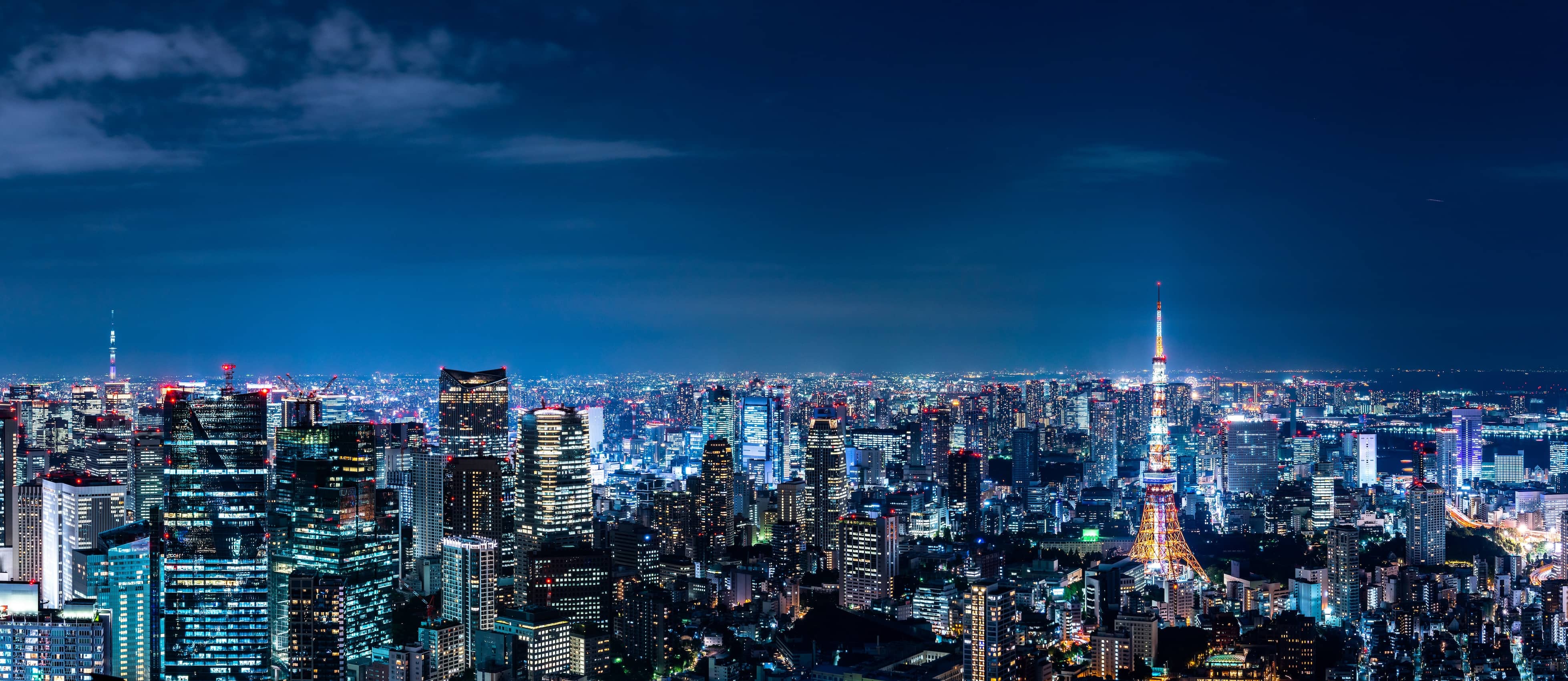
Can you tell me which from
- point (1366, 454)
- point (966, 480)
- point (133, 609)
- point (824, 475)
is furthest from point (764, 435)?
point (133, 609)

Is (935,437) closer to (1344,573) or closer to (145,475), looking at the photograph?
(1344,573)

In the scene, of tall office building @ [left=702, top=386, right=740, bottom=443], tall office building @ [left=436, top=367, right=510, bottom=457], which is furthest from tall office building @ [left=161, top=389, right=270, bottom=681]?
tall office building @ [left=702, top=386, right=740, bottom=443]

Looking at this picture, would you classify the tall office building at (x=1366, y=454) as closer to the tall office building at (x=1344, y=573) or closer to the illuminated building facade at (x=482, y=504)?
the tall office building at (x=1344, y=573)

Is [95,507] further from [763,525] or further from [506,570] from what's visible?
[763,525]

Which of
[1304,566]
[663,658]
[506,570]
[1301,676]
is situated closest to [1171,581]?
[1304,566]

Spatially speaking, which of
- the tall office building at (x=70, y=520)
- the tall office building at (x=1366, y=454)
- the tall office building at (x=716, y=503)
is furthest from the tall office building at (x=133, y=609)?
the tall office building at (x=1366, y=454)

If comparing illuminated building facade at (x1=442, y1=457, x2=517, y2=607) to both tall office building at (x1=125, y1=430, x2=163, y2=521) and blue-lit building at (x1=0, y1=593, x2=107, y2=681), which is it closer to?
tall office building at (x1=125, y1=430, x2=163, y2=521)

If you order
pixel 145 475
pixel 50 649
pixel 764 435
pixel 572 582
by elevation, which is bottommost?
pixel 572 582
